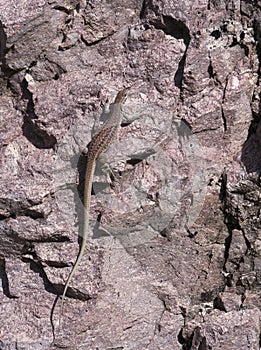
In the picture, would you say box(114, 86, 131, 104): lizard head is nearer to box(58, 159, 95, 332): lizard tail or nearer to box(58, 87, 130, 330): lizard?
box(58, 87, 130, 330): lizard

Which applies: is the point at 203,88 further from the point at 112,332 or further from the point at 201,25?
the point at 112,332

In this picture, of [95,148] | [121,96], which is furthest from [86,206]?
[121,96]

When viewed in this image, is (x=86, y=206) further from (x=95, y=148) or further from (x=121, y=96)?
(x=121, y=96)

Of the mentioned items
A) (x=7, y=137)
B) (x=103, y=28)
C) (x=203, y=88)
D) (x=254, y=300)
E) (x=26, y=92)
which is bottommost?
(x=254, y=300)

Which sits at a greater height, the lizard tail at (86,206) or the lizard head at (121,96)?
the lizard head at (121,96)

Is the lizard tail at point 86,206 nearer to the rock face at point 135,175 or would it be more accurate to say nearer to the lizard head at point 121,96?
the rock face at point 135,175

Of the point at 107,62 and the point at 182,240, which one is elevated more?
the point at 107,62

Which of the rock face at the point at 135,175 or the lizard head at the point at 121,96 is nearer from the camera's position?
the lizard head at the point at 121,96

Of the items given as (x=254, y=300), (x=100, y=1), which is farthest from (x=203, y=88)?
(x=254, y=300)

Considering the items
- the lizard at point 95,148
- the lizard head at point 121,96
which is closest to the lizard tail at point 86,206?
the lizard at point 95,148
